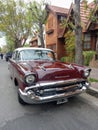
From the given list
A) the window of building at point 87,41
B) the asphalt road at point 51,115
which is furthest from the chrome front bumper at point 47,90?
the window of building at point 87,41

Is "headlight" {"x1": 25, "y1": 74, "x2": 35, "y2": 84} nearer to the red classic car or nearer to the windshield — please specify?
the red classic car

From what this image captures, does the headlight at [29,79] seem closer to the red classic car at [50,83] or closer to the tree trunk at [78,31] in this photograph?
the red classic car at [50,83]

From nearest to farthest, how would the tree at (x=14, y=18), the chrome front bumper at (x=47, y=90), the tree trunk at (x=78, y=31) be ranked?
the chrome front bumper at (x=47, y=90) < the tree trunk at (x=78, y=31) < the tree at (x=14, y=18)

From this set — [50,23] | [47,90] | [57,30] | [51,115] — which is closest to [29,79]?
[47,90]

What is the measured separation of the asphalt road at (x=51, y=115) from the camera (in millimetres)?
3271

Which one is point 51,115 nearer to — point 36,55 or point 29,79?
point 29,79

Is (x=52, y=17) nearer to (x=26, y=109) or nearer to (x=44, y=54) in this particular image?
(x=44, y=54)

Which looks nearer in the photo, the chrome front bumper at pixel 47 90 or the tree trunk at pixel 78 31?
the chrome front bumper at pixel 47 90

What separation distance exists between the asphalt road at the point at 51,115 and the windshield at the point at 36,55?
1735 millimetres

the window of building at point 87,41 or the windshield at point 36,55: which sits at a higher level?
the window of building at point 87,41

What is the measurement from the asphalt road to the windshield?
68.3 inches

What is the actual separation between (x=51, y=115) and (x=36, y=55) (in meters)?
2.69

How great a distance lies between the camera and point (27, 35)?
1038 inches

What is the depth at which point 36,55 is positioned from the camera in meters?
5.74
